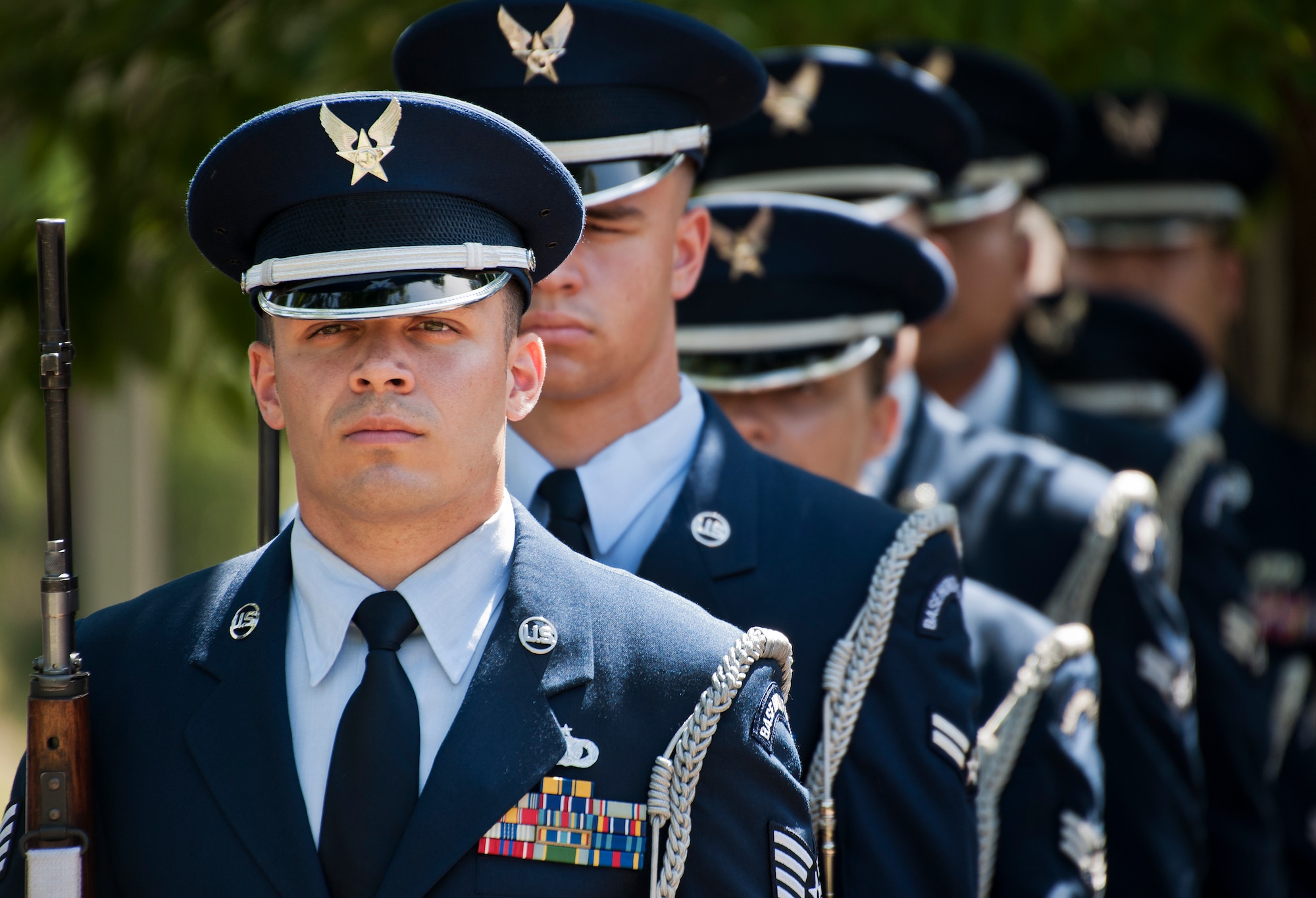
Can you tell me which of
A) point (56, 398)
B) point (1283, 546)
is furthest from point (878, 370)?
point (1283, 546)

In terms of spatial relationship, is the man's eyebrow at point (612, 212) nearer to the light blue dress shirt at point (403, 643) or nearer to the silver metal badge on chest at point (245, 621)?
the light blue dress shirt at point (403, 643)

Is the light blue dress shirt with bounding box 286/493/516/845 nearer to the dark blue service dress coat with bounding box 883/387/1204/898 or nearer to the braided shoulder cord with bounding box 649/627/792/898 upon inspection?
the braided shoulder cord with bounding box 649/627/792/898

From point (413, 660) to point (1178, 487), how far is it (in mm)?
3318

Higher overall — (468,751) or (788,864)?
(468,751)

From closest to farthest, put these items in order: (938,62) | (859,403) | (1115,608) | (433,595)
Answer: (433,595) < (859,403) < (1115,608) < (938,62)

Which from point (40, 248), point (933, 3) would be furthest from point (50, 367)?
point (933, 3)

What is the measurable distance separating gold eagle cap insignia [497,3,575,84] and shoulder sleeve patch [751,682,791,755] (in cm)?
119

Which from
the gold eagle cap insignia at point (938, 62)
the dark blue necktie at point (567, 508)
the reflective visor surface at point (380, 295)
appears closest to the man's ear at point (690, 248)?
the dark blue necktie at point (567, 508)

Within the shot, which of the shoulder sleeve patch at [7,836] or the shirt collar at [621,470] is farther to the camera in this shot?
the shirt collar at [621,470]

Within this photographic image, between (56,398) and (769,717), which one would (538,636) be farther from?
(56,398)

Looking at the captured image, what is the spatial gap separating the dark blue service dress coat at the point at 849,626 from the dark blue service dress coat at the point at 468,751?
49cm

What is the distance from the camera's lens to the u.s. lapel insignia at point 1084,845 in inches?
142

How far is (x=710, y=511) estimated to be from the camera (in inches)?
118

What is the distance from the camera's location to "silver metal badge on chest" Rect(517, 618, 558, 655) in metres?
2.34
